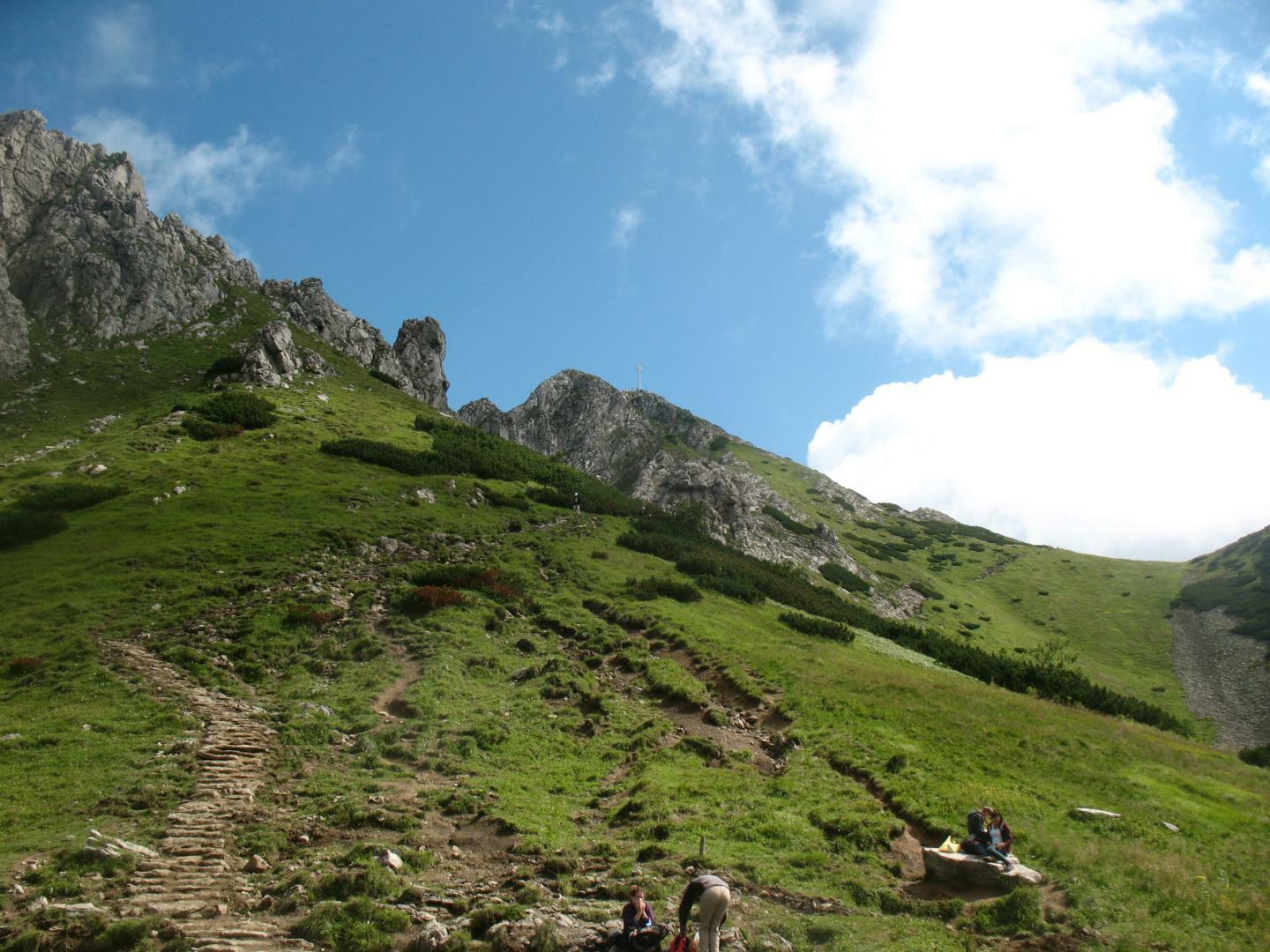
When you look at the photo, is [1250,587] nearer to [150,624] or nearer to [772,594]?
[772,594]

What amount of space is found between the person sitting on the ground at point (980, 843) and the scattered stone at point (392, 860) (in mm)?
13212

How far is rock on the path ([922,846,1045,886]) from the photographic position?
15125 mm

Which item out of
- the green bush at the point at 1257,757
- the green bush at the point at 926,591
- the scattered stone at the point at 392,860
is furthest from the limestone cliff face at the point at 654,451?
the scattered stone at the point at 392,860

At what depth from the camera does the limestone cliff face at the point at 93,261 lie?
258ft

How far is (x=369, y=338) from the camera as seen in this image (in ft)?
372

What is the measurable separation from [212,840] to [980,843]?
58.7 ft

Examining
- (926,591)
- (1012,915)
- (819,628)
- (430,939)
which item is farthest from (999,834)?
(926,591)

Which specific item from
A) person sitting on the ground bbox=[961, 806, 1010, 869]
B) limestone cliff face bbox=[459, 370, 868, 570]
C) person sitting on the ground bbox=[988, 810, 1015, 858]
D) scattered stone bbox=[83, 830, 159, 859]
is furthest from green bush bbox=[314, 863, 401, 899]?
limestone cliff face bbox=[459, 370, 868, 570]

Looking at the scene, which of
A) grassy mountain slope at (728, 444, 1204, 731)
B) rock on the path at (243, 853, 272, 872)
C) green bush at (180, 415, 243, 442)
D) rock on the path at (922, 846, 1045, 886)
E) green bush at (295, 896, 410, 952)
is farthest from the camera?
grassy mountain slope at (728, 444, 1204, 731)

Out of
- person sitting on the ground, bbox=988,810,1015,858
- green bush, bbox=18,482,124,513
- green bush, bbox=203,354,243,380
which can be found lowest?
person sitting on the ground, bbox=988,810,1015,858

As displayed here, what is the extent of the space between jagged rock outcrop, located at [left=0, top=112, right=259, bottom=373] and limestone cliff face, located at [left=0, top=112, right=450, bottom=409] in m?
0.13

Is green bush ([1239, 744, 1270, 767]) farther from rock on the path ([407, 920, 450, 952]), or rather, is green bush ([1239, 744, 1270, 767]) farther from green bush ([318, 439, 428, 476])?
green bush ([318, 439, 428, 476])

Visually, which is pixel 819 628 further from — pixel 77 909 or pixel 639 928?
pixel 77 909

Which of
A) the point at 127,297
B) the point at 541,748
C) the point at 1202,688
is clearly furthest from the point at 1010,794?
the point at 127,297
